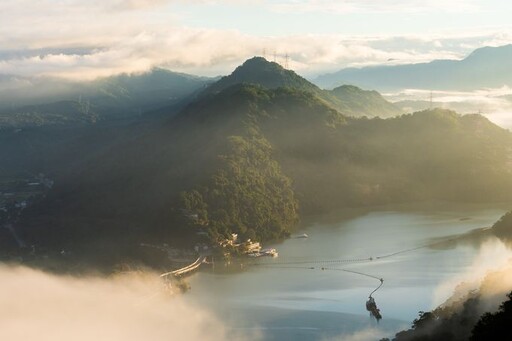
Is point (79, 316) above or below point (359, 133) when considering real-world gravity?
below

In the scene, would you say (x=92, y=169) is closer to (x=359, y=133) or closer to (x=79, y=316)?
(x=359, y=133)

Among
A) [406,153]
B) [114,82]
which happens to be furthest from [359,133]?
[114,82]

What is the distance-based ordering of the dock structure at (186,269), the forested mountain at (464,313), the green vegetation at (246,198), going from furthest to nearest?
the green vegetation at (246,198) → the dock structure at (186,269) → the forested mountain at (464,313)

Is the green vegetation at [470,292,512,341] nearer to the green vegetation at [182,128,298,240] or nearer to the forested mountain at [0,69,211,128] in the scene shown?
the green vegetation at [182,128,298,240]

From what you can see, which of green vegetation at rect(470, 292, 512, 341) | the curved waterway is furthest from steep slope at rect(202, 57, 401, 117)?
green vegetation at rect(470, 292, 512, 341)

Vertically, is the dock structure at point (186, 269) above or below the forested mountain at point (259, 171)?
below

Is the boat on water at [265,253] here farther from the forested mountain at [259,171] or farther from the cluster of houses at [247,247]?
the forested mountain at [259,171]

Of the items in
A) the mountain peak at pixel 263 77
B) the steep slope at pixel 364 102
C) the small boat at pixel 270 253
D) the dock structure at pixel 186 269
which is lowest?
the dock structure at pixel 186 269

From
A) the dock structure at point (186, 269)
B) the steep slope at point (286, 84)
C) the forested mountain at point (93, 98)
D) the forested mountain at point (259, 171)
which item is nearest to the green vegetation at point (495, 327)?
the dock structure at point (186, 269)
